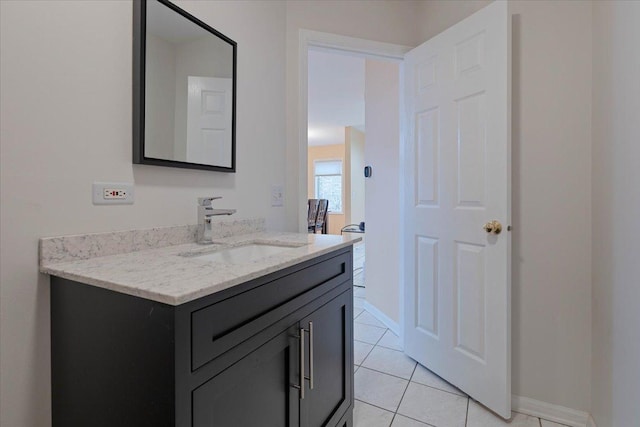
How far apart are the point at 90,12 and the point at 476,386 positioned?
2.27m

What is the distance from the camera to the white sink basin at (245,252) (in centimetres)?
125

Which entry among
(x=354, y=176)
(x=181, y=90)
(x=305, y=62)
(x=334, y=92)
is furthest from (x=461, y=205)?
(x=354, y=176)

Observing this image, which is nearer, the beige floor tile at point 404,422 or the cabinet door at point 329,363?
the cabinet door at point 329,363

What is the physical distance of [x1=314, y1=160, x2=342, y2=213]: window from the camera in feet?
26.6

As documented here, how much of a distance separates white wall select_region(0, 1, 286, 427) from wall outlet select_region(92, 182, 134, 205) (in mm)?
19

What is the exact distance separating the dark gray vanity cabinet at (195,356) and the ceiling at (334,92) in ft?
5.77

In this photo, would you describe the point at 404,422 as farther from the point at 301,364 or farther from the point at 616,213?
the point at 616,213

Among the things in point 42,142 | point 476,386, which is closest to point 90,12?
point 42,142

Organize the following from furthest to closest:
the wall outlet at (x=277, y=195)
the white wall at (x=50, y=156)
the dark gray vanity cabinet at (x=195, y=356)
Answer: the wall outlet at (x=277, y=195) → the white wall at (x=50, y=156) → the dark gray vanity cabinet at (x=195, y=356)

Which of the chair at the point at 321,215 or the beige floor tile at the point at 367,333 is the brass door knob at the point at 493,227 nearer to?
the beige floor tile at the point at 367,333

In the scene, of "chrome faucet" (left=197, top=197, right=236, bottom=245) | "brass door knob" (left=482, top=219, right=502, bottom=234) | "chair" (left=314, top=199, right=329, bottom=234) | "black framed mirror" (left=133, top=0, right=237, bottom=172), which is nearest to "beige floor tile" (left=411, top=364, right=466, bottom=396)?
"brass door knob" (left=482, top=219, right=502, bottom=234)

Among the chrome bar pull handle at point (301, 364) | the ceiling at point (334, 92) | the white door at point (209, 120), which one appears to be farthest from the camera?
the ceiling at point (334, 92)

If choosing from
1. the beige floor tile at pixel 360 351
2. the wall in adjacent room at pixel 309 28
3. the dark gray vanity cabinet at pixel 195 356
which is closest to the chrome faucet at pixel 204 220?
the dark gray vanity cabinet at pixel 195 356

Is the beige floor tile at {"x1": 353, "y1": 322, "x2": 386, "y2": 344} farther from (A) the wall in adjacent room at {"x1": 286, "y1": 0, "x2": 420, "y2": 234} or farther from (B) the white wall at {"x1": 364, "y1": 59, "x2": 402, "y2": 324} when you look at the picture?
(A) the wall in adjacent room at {"x1": 286, "y1": 0, "x2": 420, "y2": 234}
